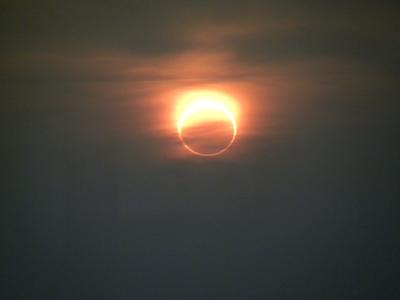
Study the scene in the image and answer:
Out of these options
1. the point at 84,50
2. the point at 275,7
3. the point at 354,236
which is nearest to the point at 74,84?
the point at 84,50

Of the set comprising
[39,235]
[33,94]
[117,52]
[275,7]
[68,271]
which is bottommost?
[68,271]

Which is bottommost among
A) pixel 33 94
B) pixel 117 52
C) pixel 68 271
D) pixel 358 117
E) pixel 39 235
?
pixel 68 271

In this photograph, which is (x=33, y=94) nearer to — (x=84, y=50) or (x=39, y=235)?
(x=84, y=50)

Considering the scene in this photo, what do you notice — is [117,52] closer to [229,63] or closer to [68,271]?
[229,63]

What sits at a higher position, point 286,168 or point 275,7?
point 275,7

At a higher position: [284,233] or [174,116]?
[174,116]

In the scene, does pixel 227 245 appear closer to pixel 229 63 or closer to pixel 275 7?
pixel 229 63

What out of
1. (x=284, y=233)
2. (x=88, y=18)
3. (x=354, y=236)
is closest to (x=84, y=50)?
(x=88, y=18)
